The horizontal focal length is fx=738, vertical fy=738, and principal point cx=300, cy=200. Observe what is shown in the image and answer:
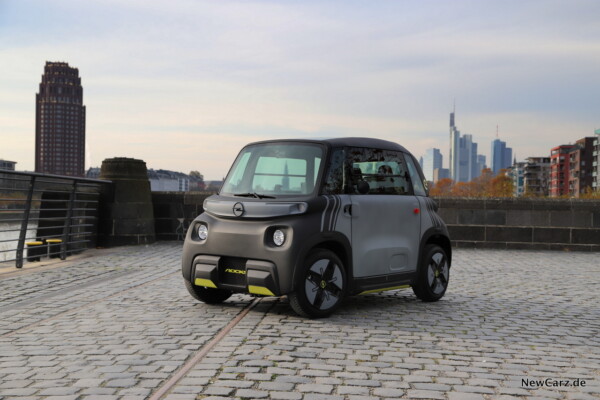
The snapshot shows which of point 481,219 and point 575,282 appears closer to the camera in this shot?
point 575,282

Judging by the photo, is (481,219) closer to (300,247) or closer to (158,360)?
(300,247)

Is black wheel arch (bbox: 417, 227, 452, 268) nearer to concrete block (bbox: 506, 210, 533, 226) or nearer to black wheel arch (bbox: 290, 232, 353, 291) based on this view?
black wheel arch (bbox: 290, 232, 353, 291)

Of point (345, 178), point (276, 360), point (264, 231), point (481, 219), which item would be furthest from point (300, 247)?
point (481, 219)

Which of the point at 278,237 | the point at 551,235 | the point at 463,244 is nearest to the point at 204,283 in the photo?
the point at 278,237

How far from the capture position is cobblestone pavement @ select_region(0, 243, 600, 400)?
4.64 metres

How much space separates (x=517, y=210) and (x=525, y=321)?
34.7 feet

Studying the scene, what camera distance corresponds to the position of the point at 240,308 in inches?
307

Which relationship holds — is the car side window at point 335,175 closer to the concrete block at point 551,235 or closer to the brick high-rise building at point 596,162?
the concrete block at point 551,235

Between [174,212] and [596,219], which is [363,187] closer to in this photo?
[174,212]

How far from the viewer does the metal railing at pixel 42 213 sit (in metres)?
12.1

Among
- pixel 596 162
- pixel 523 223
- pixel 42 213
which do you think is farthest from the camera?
pixel 596 162

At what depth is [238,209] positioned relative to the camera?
718 centimetres

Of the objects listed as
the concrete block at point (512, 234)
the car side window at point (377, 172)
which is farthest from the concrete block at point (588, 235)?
the car side window at point (377, 172)

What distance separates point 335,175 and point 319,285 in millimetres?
1119
